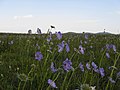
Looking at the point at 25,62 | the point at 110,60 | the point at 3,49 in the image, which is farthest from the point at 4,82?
the point at 3,49

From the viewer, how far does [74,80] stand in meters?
4.08

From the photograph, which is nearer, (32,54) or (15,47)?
(32,54)

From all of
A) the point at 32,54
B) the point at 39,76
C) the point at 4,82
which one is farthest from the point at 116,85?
the point at 32,54

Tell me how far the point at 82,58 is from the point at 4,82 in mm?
2573

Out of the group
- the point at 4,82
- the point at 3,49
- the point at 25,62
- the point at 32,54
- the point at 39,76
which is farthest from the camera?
the point at 3,49

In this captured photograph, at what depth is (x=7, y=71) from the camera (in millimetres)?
4410

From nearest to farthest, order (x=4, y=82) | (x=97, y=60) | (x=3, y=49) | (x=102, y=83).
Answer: (x=4, y=82) < (x=102, y=83) < (x=97, y=60) < (x=3, y=49)

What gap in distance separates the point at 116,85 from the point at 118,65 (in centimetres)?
131

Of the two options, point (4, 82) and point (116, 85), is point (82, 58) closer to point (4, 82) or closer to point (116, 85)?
point (116, 85)

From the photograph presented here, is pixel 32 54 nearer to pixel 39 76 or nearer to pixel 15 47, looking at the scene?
pixel 15 47

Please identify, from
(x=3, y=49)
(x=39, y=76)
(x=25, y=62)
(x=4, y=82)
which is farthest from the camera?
(x=3, y=49)

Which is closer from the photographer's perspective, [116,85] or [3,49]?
[116,85]

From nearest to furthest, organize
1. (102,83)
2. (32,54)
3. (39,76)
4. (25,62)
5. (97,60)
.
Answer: (39,76), (102,83), (25,62), (97,60), (32,54)

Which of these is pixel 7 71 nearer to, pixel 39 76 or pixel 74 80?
pixel 39 76
